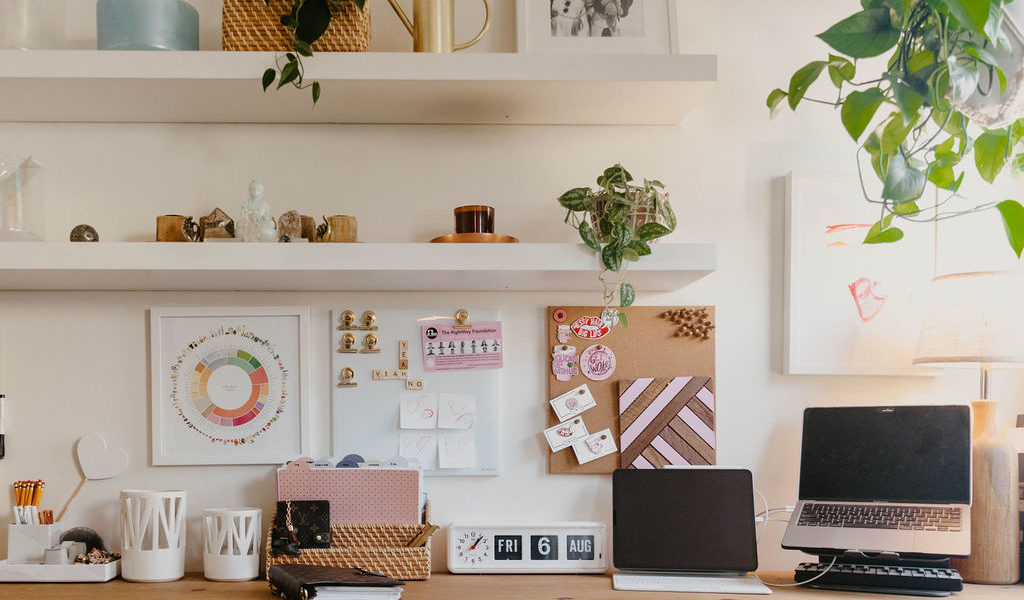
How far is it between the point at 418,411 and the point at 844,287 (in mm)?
1024

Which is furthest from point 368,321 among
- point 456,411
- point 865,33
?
point 865,33

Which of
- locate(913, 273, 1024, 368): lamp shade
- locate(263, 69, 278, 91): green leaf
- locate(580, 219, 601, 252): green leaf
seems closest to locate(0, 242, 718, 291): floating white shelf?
locate(580, 219, 601, 252): green leaf

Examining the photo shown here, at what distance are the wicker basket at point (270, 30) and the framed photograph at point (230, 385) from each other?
0.58 metres

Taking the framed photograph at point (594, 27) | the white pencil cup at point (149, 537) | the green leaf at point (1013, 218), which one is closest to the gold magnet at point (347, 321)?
the white pencil cup at point (149, 537)

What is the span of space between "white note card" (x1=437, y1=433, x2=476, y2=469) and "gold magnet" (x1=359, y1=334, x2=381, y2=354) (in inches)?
9.8

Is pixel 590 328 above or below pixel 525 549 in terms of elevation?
above

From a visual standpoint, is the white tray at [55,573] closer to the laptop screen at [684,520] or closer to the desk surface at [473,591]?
the desk surface at [473,591]

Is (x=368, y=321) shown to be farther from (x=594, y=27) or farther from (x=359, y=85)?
(x=594, y=27)

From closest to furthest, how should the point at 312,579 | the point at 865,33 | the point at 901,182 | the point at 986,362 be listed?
the point at 865,33
the point at 901,182
the point at 312,579
the point at 986,362

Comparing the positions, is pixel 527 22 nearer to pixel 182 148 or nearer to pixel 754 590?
pixel 182 148

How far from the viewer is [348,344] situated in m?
1.96

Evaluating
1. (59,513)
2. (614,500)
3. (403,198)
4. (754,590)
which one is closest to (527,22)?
(403,198)

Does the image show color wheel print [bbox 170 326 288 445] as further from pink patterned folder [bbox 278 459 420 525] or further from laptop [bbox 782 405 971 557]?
laptop [bbox 782 405 971 557]

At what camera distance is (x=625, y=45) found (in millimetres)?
1914
